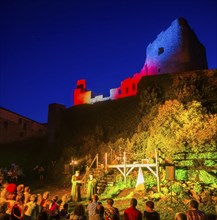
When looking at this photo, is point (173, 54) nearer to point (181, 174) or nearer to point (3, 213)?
point (181, 174)

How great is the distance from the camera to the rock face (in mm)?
38781

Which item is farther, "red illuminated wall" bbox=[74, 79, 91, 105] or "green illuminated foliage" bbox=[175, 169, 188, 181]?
"red illuminated wall" bbox=[74, 79, 91, 105]

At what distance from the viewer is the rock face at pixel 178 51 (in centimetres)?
3878

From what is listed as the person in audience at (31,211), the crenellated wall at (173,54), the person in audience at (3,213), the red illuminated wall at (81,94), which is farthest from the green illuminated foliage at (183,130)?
the red illuminated wall at (81,94)

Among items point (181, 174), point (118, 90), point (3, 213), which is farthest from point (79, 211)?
point (118, 90)

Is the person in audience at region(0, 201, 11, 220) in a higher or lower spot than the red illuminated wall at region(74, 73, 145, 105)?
lower

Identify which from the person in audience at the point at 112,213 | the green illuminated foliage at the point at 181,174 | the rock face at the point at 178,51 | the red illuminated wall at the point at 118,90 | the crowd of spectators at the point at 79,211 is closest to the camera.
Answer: the crowd of spectators at the point at 79,211

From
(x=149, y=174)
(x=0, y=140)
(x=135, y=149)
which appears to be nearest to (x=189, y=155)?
(x=149, y=174)

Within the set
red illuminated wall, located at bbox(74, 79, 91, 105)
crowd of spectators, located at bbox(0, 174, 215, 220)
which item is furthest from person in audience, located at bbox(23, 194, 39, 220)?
red illuminated wall, located at bbox(74, 79, 91, 105)

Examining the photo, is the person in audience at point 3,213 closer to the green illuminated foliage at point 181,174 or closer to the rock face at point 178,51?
the green illuminated foliage at point 181,174

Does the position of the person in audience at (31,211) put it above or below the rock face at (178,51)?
below

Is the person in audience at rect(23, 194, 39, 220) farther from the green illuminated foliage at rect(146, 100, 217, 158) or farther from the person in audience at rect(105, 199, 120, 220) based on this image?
the green illuminated foliage at rect(146, 100, 217, 158)

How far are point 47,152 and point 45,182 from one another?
25.6 ft

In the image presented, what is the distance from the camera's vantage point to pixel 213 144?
55.4 ft
